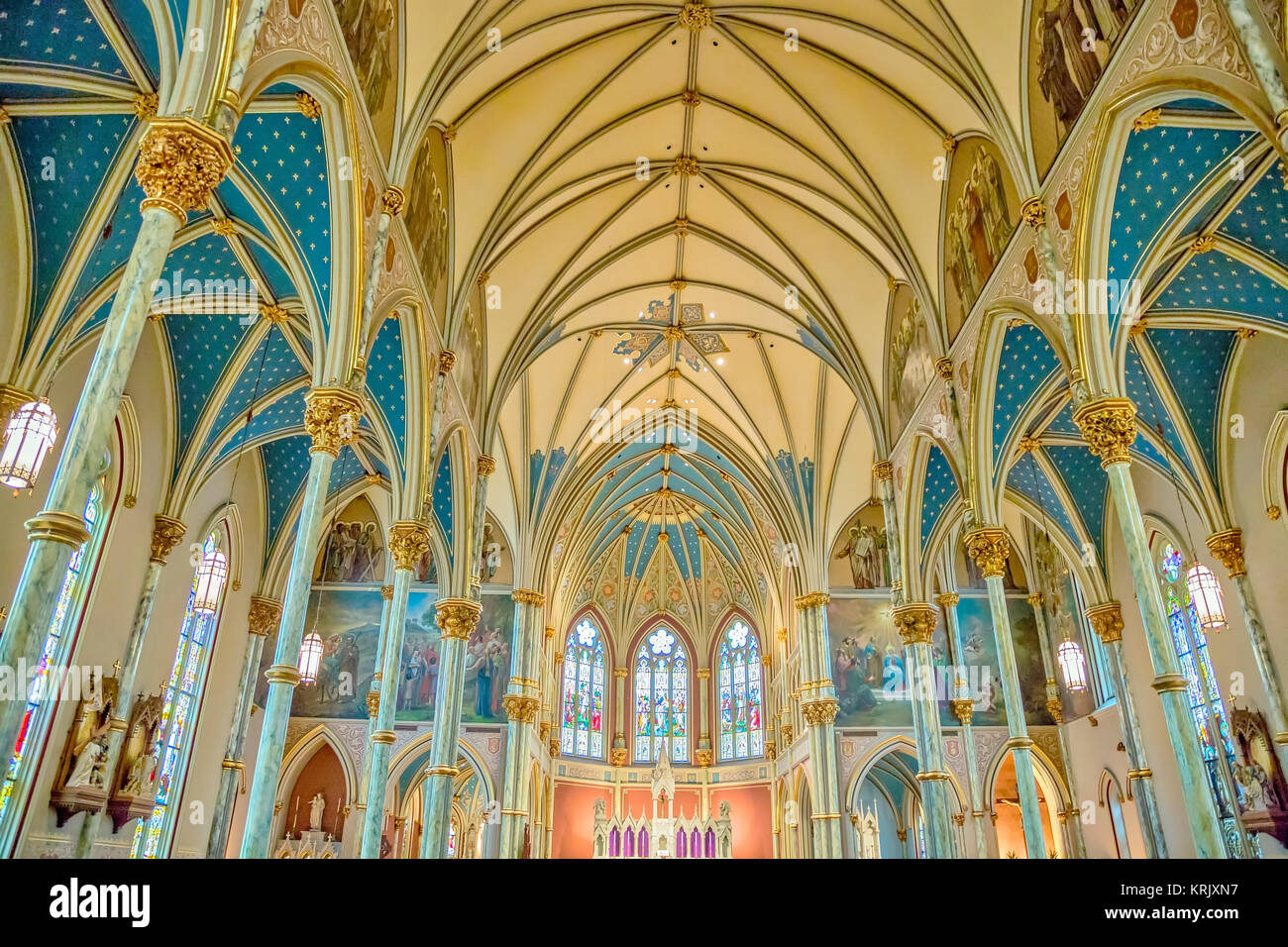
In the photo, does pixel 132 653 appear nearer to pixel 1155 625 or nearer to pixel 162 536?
pixel 162 536

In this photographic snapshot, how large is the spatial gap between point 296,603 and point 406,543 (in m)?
4.04

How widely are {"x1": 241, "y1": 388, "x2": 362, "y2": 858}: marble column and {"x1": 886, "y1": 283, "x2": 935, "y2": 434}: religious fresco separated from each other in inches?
401

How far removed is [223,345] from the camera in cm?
1462

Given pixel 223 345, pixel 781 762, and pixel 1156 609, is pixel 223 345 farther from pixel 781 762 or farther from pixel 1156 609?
pixel 781 762

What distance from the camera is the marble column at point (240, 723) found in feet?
54.0

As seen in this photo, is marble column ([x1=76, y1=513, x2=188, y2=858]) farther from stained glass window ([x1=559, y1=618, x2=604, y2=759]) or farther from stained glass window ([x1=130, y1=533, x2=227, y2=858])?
stained glass window ([x1=559, y1=618, x2=604, y2=759])

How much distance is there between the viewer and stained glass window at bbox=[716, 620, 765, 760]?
3281 centimetres

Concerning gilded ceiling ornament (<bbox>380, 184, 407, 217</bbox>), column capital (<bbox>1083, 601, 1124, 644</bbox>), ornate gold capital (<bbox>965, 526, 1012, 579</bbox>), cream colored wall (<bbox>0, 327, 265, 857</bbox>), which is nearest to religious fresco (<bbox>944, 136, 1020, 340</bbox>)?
ornate gold capital (<bbox>965, 526, 1012, 579</bbox>)

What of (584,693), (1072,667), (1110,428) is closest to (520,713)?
(584,693)

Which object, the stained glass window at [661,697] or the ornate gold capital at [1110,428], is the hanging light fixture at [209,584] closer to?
the ornate gold capital at [1110,428]

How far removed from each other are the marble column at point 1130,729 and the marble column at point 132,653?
17.3m

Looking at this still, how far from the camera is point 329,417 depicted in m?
9.44

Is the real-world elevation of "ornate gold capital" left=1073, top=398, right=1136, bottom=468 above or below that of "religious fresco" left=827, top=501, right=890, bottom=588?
below
